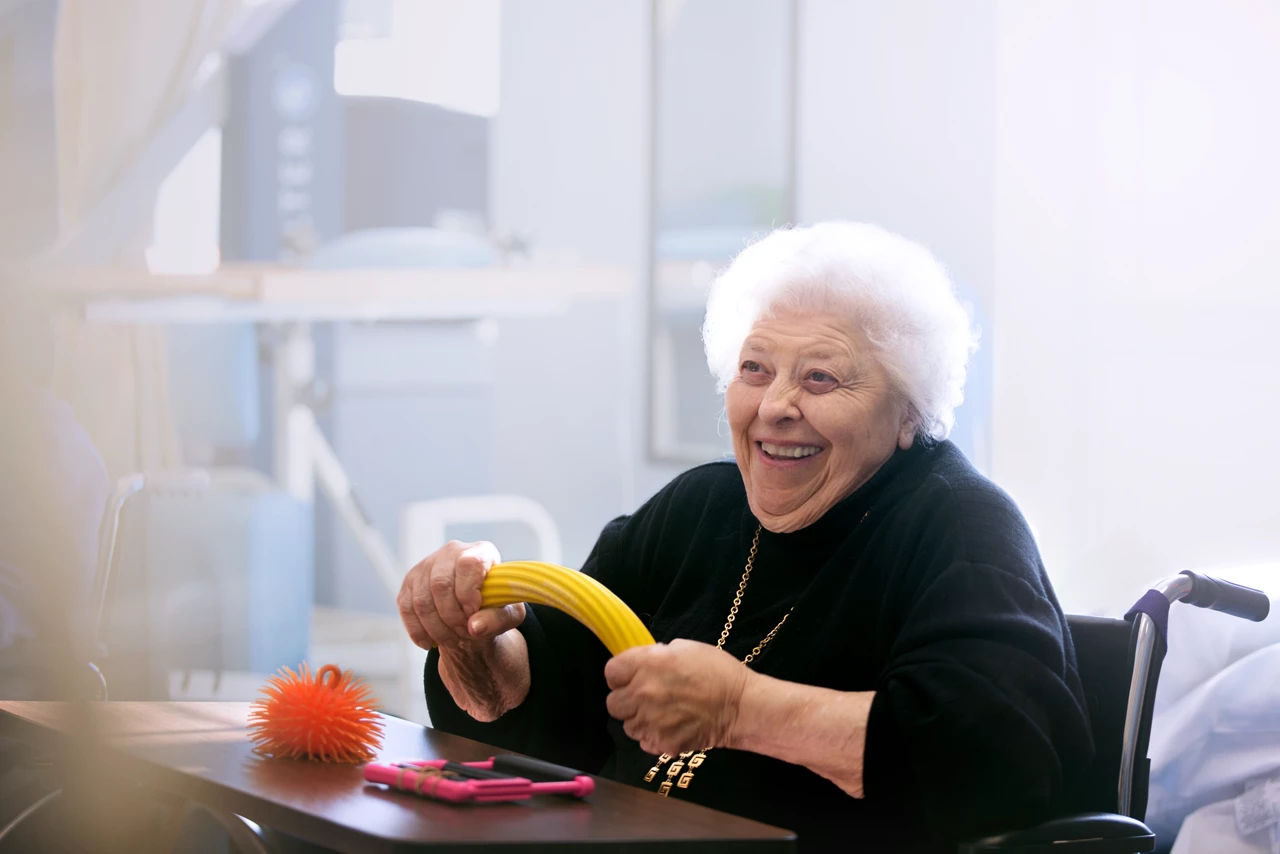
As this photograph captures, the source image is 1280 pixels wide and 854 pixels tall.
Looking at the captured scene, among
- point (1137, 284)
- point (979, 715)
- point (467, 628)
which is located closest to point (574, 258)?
point (1137, 284)

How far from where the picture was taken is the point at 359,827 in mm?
921

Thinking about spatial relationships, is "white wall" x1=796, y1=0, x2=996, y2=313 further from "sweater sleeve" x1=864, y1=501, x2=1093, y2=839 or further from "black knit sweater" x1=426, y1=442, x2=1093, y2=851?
"sweater sleeve" x1=864, y1=501, x2=1093, y2=839

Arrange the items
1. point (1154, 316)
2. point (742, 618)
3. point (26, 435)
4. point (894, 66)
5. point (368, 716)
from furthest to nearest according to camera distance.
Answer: point (894, 66)
point (1154, 316)
point (742, 618)
point (368, 716)
point (26, 435)

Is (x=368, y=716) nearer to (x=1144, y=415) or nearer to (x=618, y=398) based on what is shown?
(x=1144, y=415)

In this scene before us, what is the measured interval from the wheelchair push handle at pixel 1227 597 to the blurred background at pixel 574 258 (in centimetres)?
99

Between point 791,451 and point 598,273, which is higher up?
point 598,273

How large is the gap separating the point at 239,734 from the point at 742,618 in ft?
2.05

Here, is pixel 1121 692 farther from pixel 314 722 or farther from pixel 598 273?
pixel 598 273

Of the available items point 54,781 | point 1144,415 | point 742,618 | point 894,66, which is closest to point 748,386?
point 742,618

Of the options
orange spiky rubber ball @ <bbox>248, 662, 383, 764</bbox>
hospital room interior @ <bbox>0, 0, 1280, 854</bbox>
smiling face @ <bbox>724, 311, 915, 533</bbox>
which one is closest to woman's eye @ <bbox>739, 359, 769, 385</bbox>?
smiling face @ <bbox>724, 311, 915, 533</bbox>

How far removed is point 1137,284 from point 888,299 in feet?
4.44

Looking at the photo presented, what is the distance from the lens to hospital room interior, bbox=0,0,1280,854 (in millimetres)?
2510

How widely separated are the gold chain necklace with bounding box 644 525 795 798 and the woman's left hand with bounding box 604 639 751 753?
0.14m

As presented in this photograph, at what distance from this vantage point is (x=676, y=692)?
4.20 ft
